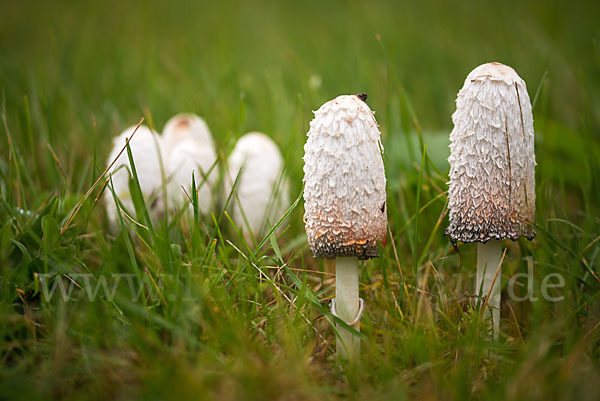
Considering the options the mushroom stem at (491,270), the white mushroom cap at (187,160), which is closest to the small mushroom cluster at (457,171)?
the mushroom stem at (491,270)

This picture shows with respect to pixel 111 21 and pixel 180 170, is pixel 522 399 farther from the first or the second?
pixel 111 21

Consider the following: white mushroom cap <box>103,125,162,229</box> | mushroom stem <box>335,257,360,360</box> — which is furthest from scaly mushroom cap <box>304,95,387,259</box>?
white mushroom cap <box>103,125,162,229</box>

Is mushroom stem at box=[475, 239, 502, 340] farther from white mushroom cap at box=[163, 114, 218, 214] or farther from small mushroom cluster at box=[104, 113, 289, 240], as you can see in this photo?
white mushroom cap at box=[163, 114, 218, 214]

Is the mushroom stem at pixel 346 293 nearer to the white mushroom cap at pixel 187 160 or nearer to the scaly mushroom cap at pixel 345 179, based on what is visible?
the scaly mushroom cap at pixel 345 179

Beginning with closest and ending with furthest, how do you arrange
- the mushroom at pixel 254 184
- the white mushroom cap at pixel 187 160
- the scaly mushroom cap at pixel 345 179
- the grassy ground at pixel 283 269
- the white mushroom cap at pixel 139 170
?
1. the grassy ground at pixel 283 269
2. the scaly mushroom cap at pixel 345 179
3. the white mushroom cap at pixel 139 170
4. the white mushroom cap at pixel 187 160
5. the mushroom at pixel 254 184

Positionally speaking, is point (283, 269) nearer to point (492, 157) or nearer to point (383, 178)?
point (383, 178)

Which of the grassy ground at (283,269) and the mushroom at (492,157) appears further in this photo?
the mushroom at (492,157)

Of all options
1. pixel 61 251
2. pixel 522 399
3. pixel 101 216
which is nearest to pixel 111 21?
pixel 101 216
